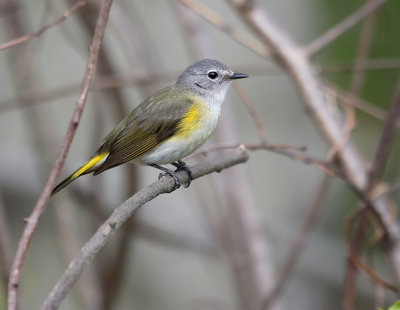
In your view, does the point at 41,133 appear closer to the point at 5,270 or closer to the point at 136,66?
the point at 136,66

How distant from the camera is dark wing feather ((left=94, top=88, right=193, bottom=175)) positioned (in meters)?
2.51

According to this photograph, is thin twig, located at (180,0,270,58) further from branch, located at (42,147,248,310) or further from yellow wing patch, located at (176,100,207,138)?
branch, located at (42,147,248,310)

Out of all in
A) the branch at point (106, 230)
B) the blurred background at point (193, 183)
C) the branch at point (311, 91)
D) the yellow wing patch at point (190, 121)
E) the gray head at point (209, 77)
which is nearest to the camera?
the branch at point (106, 230)

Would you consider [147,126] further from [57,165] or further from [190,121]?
[57,165]

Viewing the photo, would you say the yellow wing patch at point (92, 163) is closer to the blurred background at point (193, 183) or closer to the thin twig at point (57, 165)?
the blurred background at point (193, 183)

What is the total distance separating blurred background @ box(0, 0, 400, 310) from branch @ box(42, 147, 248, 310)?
917 millimetres

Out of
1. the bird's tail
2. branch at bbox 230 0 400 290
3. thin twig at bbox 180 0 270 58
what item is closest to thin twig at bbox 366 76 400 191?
branch at bbox 230 0 400 290

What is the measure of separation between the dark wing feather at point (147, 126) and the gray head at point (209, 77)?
165 mm

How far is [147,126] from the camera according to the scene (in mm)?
2643

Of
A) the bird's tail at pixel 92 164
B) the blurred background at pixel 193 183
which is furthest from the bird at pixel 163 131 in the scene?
the blurred background at pixel 193 183

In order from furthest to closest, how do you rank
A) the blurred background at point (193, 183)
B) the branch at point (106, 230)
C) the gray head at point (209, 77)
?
1. the blurred background at point (193, 183)
2. the gray head at point (209, 77)
3. the branch at point (106, 230)

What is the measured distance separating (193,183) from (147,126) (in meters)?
1.17

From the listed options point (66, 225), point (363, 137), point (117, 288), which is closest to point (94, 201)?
point (66, 225)

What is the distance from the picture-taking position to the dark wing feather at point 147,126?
2.51m
